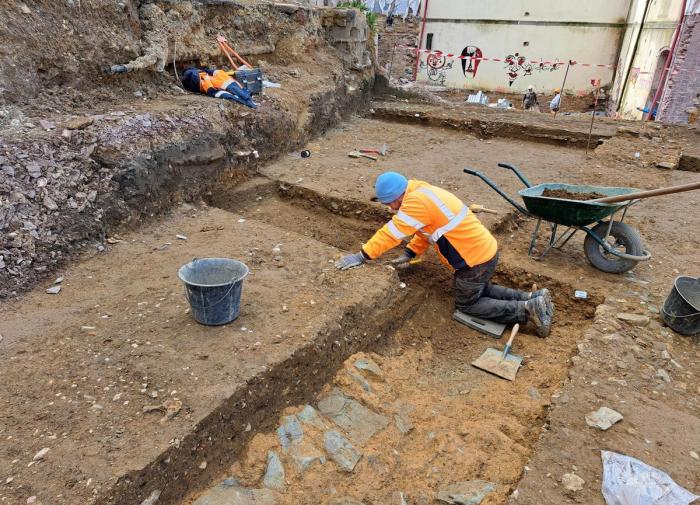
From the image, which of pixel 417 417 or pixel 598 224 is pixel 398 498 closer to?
pixel 417 417

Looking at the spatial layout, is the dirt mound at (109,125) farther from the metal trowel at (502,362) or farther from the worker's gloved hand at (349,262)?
the metal trowel at (502,362)

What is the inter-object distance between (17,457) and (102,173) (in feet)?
9.39

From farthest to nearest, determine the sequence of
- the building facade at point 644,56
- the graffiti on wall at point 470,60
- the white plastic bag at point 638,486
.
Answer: the graffiti on wall at point 470,60 < the building facade at point 644,56 < the white plastic bag at point 638,486

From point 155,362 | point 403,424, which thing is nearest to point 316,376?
point 403,424

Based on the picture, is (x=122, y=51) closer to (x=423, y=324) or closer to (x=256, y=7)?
(x=256, y=7)

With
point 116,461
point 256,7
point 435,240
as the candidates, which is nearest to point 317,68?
point 256,7

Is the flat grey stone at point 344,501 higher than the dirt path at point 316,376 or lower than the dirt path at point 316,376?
lower

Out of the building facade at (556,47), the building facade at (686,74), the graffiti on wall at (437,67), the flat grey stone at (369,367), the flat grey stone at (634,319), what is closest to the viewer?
the flat grey stone at (369,367)

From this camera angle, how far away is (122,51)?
5.54 metres

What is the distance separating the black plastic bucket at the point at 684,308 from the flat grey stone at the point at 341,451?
260 cm

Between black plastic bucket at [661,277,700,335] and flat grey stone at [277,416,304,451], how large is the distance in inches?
114

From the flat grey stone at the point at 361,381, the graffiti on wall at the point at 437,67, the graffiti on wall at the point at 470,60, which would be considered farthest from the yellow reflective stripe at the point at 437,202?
the graffiti on wall at the point at 437,67

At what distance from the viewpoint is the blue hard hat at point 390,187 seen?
3662mm

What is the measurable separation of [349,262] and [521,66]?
1894cm
